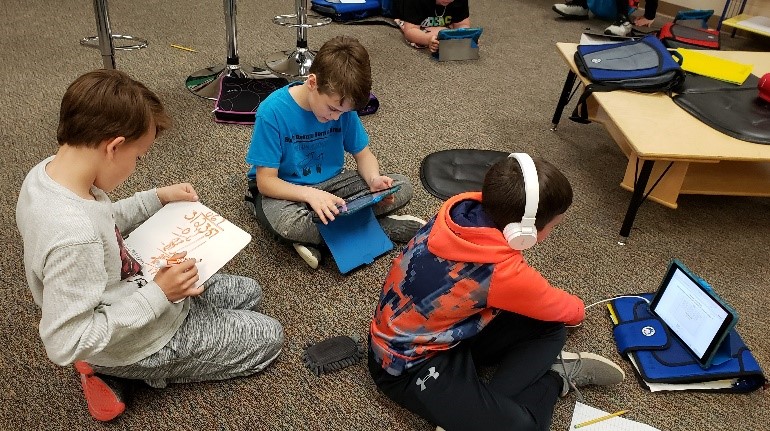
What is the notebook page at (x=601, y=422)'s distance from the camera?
1294 mm

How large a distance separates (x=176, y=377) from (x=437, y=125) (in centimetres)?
152

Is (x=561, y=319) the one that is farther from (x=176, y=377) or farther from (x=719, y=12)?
(x=719, y=12)

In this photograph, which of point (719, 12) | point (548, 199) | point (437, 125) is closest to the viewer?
point (548, 199)

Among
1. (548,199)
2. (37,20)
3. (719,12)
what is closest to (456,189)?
(548,199)

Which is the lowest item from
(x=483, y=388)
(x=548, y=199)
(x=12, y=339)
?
(x=12, y=339)

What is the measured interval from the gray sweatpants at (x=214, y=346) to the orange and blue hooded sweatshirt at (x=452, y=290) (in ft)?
0.87

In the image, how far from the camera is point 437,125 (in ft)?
8.09

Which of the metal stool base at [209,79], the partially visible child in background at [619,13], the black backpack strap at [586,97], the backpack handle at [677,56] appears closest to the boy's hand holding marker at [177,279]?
the black backpack strap at [586,97]

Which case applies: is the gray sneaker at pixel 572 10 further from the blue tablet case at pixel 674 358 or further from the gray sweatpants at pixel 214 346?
the gray sweatpants at pixel 214 346

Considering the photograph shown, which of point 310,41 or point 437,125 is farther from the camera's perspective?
point 310,41

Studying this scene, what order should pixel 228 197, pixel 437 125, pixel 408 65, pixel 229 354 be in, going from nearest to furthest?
pixel 229 354 → pixel 228 197 → pixel 437 125 → pixel 408 65

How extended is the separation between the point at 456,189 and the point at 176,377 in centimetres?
110

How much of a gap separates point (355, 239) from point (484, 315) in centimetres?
54

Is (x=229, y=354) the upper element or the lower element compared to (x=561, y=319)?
lower
